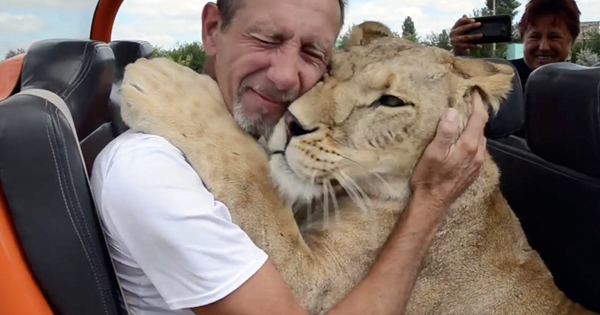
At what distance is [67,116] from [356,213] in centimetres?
73

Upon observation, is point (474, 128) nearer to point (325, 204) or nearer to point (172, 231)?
point (325, 204)

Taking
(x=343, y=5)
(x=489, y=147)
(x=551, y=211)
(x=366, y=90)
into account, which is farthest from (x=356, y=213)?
(x=489, y=147)

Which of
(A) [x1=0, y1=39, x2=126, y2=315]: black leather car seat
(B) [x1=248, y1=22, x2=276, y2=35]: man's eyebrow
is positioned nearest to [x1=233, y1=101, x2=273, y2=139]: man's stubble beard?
(B) [x1=248, y1=22, x2=276, y2=35]: man's eyebrow

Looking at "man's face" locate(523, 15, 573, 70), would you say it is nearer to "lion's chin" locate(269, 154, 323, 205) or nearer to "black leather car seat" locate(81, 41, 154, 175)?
"black leather car seat" locate(81, 41, 154, 175)

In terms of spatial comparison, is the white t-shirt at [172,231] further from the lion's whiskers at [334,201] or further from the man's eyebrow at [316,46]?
the man's eyebrow at [316,46]

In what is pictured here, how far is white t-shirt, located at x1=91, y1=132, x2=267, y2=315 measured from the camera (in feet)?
3.98

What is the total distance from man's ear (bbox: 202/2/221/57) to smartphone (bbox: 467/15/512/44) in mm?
2314

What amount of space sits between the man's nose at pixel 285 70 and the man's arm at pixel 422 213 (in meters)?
0.36

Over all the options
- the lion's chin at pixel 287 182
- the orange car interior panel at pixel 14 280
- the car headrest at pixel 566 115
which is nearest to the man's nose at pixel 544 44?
the car headrest at pixel 566 115

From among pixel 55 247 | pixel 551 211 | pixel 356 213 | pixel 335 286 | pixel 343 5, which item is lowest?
pixel 551 211

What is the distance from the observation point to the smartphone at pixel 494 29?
3.60m

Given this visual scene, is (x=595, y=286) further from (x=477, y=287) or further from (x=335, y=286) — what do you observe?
(x=335, y=286)

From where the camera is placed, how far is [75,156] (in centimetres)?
130

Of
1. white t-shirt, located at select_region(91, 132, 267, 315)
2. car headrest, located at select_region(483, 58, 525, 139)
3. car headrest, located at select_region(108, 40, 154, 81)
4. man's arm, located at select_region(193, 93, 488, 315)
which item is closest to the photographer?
white t-shirt, located at select_region(91, 132, 267, 315)
